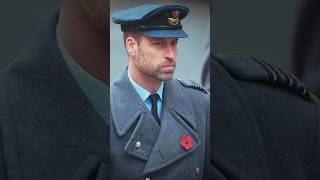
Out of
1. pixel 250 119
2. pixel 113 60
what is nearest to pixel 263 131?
pixel 250 119

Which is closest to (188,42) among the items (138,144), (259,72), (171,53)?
(171,53)

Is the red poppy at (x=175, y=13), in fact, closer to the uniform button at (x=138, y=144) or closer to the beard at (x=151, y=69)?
the beard at (x=151, y=69)

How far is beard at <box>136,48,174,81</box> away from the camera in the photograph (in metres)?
0.95

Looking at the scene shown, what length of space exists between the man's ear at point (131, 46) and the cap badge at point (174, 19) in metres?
0.05

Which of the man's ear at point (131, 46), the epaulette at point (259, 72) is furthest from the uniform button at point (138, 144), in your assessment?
the epaulette at point (259, 72)

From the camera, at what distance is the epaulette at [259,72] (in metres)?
1.29

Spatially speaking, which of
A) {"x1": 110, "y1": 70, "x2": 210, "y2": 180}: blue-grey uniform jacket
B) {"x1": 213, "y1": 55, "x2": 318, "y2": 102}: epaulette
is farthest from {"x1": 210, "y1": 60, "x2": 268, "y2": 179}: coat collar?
{"x1": 110, "y1": 70, "x2": 210, "y2": 180}: blue-grey uniform jacket

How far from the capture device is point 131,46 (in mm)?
948

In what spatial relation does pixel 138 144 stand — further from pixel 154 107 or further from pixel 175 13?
pixel 175 13

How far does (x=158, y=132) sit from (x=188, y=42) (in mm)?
118

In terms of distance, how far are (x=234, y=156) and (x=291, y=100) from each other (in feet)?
0.67

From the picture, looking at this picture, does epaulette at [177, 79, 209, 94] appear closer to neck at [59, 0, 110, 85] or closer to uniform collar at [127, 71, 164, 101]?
uniform collar at [127, 71, 164, 101]

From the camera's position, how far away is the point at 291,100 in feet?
4.32

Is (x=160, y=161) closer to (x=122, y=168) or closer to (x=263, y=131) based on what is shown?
(x=122, y=168)
